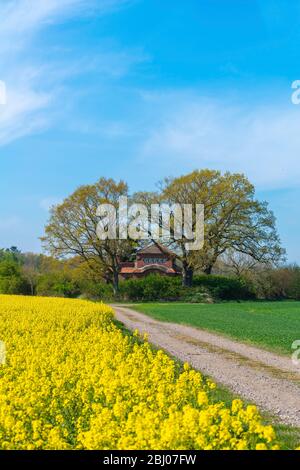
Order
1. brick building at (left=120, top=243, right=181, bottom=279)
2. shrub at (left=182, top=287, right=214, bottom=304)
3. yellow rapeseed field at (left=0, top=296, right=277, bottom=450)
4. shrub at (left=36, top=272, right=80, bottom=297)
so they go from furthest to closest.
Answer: brick building at (left=120, top=243, right=181, bottom=279)
shrub at (left=36, top=272, right=80, bottom=297)
shrub at (left=182, top=287, right=214, bottom=304)
yellow rapeseed field at (left=0, top=296, right=277, bottom=450)

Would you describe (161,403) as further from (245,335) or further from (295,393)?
(245,335)

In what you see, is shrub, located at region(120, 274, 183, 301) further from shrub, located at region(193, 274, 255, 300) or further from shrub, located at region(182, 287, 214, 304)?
shrub, located at region(193, 274, 255, 300)

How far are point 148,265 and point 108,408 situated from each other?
55.1 m

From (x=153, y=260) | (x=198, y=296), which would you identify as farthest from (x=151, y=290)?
(x=153, y=260)

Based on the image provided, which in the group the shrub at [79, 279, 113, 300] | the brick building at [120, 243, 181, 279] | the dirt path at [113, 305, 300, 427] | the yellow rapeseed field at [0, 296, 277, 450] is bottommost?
the dirt path at [113, 305, 300, 427]

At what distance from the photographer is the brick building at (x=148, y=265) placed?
62.5 meters

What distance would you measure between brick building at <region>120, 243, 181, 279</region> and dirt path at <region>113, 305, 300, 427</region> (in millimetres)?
38915

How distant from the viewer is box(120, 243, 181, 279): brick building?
62531 mm

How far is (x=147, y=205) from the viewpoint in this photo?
56.3 m

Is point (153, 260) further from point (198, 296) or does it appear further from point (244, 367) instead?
point (244, 367)

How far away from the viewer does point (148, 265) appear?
2479 inches

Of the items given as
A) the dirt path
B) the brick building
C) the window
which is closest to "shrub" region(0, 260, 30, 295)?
the brick building
